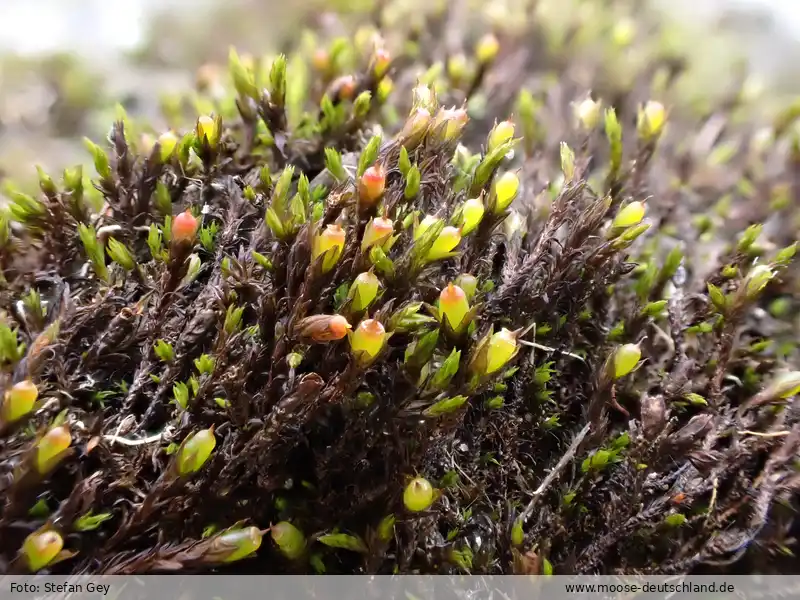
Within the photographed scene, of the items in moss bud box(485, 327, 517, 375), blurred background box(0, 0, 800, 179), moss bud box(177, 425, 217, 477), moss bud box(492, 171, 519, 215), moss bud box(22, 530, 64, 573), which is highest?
blurred background box(0, 0, 800, 179)

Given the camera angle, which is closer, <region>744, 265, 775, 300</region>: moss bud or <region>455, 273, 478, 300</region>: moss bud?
<region>455, 273, 478, 300</region>: moss bud

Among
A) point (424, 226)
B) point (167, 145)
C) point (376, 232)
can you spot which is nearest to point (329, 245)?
point (376, 232)

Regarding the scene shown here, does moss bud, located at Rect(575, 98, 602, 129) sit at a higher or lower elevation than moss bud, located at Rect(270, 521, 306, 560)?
higher

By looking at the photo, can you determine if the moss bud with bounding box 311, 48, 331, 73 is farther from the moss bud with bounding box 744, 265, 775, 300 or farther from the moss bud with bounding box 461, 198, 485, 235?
the moss bud with bounding box 744, 265, 775, 300

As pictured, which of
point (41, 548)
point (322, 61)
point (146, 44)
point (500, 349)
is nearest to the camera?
point (41, 548)

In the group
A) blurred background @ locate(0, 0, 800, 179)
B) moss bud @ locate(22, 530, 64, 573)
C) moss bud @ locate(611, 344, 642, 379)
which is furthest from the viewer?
blurred background @ locate(0, 0, 800, 179)

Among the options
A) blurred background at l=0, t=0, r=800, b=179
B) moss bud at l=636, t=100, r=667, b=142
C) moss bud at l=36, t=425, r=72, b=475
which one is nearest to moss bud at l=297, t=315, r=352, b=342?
moss bud at l=36, t=425, r=72, b=475

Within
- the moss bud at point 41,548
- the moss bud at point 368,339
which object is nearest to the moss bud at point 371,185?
the moss bud at point 368,339

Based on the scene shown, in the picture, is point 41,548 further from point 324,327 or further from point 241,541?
point 324,327
